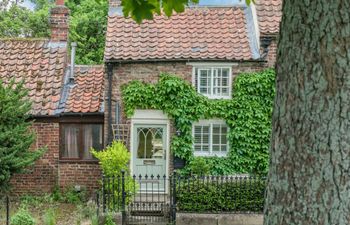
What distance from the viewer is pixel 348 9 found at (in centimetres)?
244

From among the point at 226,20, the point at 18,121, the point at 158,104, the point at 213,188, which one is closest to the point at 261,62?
the point at 226,20

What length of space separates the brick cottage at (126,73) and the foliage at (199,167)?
0.62 meters

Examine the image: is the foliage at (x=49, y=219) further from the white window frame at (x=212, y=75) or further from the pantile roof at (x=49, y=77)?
the white window frame at (x=212, y=75)

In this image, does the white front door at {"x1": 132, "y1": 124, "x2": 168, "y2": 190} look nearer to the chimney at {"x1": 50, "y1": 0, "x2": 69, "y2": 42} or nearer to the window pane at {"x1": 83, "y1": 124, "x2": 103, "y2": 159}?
the window pane at {"x1": 83, "y1": 124, "x2": 103, "y2": 159}

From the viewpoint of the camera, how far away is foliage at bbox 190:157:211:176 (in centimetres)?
1450

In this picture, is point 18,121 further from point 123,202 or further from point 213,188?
point 213,188

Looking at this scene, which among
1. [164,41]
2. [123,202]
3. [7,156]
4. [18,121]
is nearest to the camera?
[123,202]

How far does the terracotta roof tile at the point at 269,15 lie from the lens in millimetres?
15094

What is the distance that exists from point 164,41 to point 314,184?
13379 millimetres

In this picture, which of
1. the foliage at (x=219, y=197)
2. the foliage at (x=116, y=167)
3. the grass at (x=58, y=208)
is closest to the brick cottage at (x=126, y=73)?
the grass at (x=58, y=208)

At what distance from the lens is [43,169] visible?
16.2 metres

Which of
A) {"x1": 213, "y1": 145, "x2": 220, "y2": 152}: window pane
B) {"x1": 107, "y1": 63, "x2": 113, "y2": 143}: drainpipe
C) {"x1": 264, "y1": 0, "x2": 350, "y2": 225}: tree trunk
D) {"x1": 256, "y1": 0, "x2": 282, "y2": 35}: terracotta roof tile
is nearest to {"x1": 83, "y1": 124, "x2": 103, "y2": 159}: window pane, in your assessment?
{"x1": 107, "y1": 63, "x2": 113, "y2": 143}: drainpipe

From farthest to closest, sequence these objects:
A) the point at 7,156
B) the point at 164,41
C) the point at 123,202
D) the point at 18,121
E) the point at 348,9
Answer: the point at 164,41
the point at 18,121
the point at 7,156
the point at 123,202
the point at 348,9

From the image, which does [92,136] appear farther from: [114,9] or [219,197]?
[219,197]
